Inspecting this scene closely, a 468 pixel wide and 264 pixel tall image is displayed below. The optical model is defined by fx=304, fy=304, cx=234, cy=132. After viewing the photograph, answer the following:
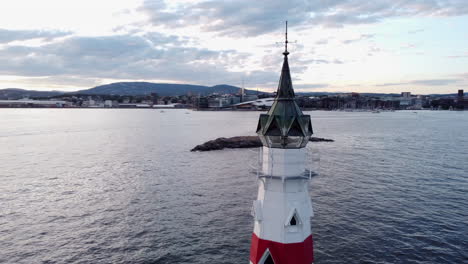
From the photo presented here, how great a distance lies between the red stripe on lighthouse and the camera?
255 inches


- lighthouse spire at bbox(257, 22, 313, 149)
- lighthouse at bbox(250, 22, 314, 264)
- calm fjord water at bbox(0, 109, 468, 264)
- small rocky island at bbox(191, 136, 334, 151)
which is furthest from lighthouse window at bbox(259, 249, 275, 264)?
small rocky island at bbox(191, 136, 334, 151)

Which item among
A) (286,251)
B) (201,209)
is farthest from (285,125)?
(201,209)

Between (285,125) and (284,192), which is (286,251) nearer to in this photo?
(284,192)

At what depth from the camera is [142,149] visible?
192 ft

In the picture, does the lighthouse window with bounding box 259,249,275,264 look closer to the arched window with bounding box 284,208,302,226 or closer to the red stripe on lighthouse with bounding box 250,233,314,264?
the red stripe on lighthouse with bounding box 250,233,314,264

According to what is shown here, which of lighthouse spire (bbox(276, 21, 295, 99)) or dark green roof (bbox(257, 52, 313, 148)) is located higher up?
lighthouse spire (bbox(276, 21, 295, 99))

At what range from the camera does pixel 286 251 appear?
6.48 m

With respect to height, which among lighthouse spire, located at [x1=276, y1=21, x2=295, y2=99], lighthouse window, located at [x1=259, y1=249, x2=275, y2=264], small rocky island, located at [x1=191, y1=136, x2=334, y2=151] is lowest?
small rocky island, located at [x1=191, y1=136, x2=334, y2=151]

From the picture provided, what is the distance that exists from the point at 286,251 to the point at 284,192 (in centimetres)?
124

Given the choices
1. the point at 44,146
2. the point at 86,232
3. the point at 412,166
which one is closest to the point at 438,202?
the point at 412,166

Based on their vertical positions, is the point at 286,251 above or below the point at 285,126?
below

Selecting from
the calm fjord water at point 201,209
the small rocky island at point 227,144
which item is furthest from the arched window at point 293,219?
the small rocky island at point 227,144

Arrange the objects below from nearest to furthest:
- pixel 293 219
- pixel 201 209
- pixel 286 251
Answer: pixel 286 251
pixel 293 219
pixel 201 209

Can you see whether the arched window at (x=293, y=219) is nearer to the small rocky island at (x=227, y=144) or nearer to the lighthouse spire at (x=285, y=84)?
the lighthouse spire at (x=285, y=84)
